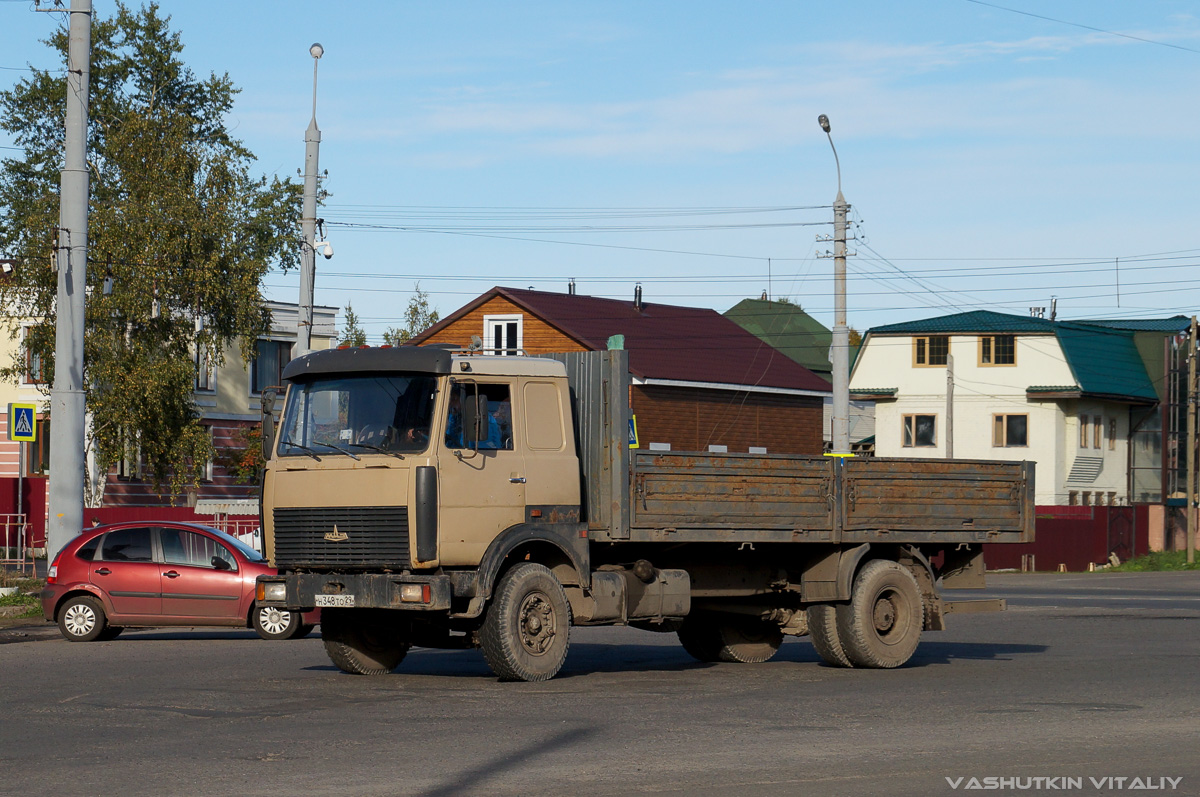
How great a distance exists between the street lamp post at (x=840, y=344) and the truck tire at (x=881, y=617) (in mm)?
14834

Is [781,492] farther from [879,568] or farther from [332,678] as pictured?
[332,678]

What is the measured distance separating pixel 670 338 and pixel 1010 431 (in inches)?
661

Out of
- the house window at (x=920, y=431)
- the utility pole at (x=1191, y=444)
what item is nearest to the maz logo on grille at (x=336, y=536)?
the utility pole at (x=1191, y=444)

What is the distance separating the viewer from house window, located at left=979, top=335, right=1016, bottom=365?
2440 inches

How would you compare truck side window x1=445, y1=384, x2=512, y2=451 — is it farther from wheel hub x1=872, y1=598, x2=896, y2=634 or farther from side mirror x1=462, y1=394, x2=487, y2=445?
wheel hub x1=872, y1=598, x2=896, y2=634

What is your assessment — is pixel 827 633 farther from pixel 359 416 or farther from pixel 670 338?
pixel 670 338

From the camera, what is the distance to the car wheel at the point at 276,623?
19156 millimetres

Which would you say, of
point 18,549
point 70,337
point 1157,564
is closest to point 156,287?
point 18,549

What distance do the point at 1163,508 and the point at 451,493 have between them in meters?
55.3

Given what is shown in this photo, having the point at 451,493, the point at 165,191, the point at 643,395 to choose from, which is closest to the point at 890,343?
the point at 643,395

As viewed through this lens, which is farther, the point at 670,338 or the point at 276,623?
the point at 670,338

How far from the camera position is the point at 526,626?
44.3 feet

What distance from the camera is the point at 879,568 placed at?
51.1 feet

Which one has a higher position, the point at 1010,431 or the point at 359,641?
the point at 1010,431
